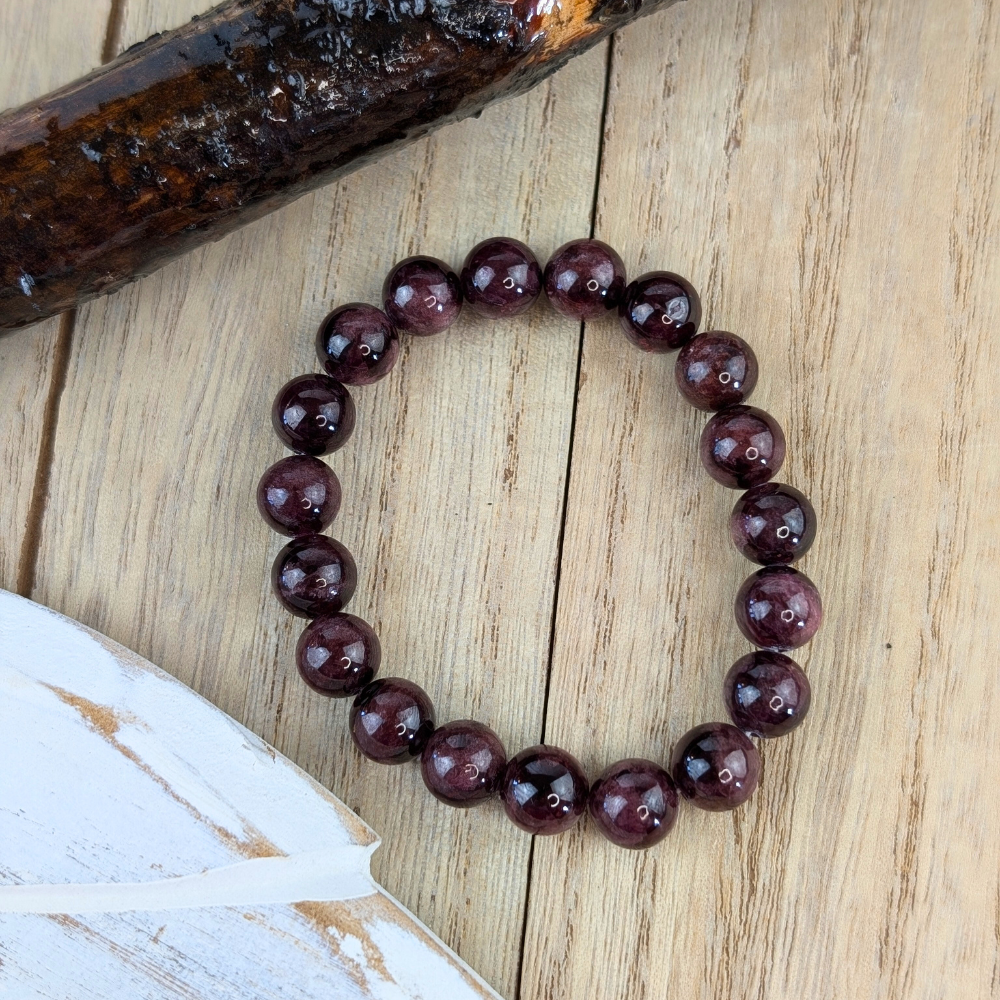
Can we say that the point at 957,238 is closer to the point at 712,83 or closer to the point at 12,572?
the point at 712,83

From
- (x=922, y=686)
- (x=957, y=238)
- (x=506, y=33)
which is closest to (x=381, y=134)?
(x=506, y=33)

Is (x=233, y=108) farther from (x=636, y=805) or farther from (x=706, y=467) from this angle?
(x=636, y=805)

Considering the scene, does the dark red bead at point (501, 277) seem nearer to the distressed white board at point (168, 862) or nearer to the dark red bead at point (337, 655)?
the dark red bead at point (337, 655)

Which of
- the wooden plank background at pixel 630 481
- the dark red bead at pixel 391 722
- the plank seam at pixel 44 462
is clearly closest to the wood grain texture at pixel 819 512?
the wooden plank background at pixel 630 481

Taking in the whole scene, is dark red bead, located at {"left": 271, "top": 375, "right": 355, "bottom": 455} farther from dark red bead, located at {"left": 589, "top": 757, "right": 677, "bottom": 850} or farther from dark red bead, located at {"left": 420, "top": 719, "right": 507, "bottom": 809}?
dark red bead, located at {"left": 589, "top": 757, "right": 677, "bottom": 850}

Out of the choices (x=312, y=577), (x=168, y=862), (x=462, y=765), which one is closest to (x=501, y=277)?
(x=312, y=577)

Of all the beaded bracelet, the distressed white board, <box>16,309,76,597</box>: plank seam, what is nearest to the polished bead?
the beaded bracelet

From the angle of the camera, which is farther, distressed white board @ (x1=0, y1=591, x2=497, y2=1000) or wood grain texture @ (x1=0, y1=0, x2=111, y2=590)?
wood grain texture @ (x1=0, y1=0, x2=111, y2=590)
